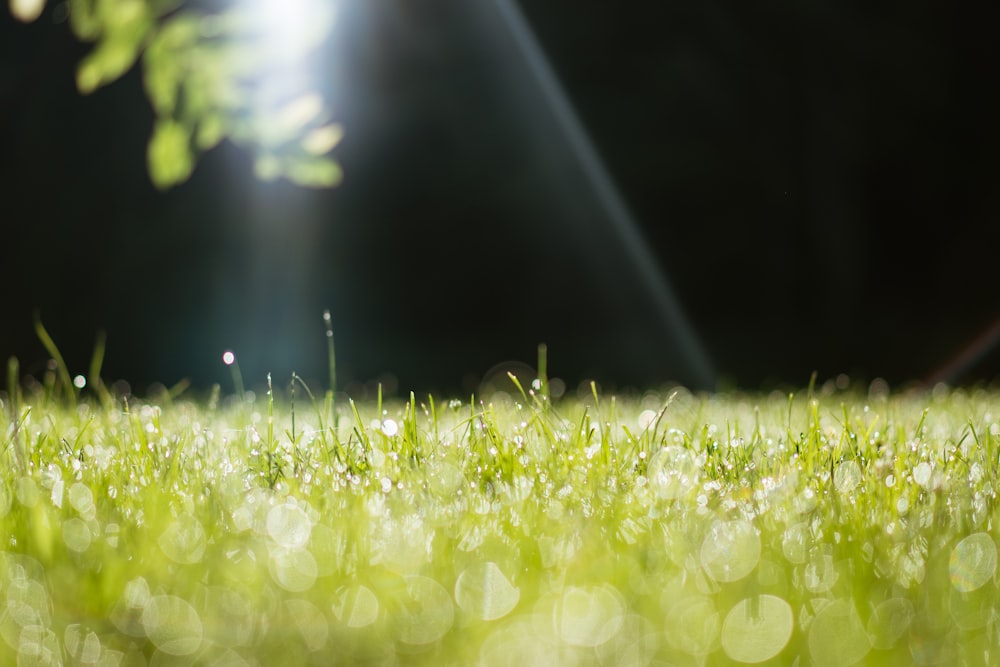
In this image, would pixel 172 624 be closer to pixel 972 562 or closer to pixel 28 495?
pixel 28 495

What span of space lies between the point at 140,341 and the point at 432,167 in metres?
5.29

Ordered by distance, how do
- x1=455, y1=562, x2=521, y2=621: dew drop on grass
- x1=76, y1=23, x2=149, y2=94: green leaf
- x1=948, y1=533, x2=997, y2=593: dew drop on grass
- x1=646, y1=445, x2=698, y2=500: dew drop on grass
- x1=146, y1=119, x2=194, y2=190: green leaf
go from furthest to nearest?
x1=146, y1=119, x2=194, y2=190: green leaf < x1=76, y1=23, x2=149, y2=94: green leaf < x1=646, y1=445, x2=698, y2=500: dew drop on grass < x1=948, y1=533, x2=997, y2=593: dew drop on grass < x1=455, y1=562, x2=521, y2=621: dew drop on grass

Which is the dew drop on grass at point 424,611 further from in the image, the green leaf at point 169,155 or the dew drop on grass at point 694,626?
the green leaf at point 169,155

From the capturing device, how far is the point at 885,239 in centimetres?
1341

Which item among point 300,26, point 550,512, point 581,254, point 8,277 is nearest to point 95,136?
point 8,277

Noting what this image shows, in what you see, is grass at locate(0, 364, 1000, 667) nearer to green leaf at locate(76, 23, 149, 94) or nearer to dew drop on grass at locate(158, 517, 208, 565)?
dew drop on grass at locate(158, 517, 208, 565)

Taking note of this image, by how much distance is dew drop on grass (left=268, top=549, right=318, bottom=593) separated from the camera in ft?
3.51

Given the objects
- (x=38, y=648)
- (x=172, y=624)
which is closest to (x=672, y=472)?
(x=172, y=624)

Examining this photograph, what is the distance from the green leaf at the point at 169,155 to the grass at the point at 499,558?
0.64 metres

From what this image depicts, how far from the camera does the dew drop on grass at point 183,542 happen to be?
1.16 m

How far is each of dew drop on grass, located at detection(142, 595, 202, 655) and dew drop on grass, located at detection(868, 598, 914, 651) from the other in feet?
2.37

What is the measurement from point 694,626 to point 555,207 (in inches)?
491

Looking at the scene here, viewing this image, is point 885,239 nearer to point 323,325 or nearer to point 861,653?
point 323,325

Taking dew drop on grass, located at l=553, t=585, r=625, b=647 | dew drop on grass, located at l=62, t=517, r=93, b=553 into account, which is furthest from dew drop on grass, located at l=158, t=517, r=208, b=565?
dew drop on grass, located at l=553, t=585, r=625, b=647
